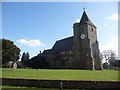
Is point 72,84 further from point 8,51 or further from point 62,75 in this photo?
point 8,51

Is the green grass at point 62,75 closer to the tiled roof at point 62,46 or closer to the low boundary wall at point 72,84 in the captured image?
the low boundary wall at point 72,84

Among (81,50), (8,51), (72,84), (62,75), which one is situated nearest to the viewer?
(72,84)

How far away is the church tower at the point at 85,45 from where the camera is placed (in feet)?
269

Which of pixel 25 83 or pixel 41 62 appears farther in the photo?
pixel 41 62

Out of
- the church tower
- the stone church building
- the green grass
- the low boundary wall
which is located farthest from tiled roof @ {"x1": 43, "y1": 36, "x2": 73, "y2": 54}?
the low boundary wall

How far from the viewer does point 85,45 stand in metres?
85.4

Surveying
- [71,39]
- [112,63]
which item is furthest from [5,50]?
[112,63]

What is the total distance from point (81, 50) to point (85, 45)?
105 inches

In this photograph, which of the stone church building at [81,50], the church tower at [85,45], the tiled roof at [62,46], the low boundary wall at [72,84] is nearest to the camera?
the low boundary wall at [72,84]

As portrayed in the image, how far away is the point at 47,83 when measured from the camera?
2027 centimetres

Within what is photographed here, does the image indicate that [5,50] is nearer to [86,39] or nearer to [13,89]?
[86,39]

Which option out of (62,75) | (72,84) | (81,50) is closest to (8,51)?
(81,50)

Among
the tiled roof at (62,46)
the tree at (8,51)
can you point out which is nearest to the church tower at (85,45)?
the tiled roof at (62,46)

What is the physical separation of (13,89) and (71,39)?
7679 centimetres
